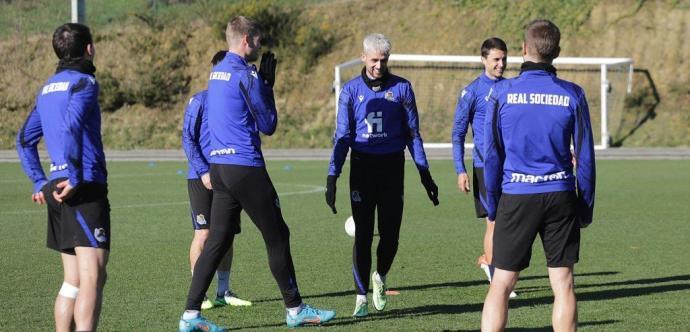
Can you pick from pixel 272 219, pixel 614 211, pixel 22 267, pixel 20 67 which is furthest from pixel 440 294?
pixel 20 67

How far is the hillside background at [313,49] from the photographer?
35812 mm

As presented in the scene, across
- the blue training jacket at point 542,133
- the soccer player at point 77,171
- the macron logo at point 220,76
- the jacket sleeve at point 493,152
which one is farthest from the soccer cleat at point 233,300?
the blue training jacket at point 542,133

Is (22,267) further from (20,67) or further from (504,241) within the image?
(20,67)

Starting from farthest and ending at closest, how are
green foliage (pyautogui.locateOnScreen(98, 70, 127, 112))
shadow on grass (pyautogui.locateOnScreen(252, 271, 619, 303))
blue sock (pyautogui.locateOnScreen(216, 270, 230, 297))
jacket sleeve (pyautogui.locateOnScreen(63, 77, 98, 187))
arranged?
green foliage (pyautogui.locateOnScreen(98, 70, 127, 112))
shadow on grass (pyautogui.locateOnScreen(252, 271, 619, 303))
blue sock (pyautogui.locateOnScreen(216, 270, 230, 297))
jacket sleeve (pyautogui.locateOnScreen(63, 77, 98, 187))

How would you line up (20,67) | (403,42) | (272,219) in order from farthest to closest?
(20,67) < (403,42) < (272,219)

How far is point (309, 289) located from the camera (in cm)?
995

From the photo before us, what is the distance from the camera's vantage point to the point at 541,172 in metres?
6.36

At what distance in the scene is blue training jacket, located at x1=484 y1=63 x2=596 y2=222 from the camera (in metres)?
6.32

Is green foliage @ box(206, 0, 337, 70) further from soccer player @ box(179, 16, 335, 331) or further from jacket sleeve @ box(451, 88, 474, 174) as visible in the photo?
soccer player @ box(179, 16, 335, 331)

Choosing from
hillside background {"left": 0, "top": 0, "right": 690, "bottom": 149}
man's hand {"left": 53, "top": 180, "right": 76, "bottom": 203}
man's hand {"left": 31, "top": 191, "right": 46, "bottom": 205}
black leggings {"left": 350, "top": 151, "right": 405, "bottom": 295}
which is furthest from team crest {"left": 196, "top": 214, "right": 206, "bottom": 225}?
hillside background {"left": 0, "top": 0, "right": 690, "bottom": 149}

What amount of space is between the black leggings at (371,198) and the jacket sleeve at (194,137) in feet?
3.84

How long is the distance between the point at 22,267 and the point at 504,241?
21.1 feet

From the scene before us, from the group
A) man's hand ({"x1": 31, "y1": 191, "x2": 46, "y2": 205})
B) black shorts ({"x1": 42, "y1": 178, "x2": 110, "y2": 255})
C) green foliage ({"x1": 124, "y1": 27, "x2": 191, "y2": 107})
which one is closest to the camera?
black shorts ({"x1": 42, "y1": 178, "x2": 110, "y2": 255})

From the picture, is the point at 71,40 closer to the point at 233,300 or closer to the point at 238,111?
the point at 238,111
